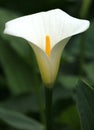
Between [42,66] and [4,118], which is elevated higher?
[42,66]

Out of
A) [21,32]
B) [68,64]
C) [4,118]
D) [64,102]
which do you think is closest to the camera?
[21,32]

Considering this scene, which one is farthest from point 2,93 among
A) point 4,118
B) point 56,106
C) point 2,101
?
point 4,118

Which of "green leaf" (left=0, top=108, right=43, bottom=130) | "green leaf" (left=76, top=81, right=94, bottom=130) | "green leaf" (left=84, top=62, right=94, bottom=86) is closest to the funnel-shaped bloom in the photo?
"green leaf" (left=76, top=81, right=94, bottom=130)

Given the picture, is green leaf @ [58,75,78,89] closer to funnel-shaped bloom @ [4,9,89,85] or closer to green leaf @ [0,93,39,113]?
green leaf @ [0,93,39,113]

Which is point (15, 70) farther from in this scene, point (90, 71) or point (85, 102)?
point (85, 102)

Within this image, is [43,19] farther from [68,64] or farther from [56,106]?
[68,64]

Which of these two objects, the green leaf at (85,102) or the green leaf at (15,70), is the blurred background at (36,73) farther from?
the green leaf at (85,102)
